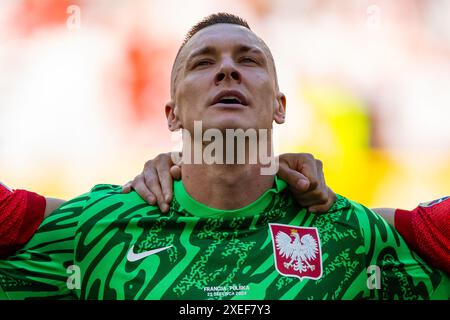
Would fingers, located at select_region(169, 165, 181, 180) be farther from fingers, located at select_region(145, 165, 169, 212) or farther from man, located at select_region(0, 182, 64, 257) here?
man, located at select_region(0, 182, 64, 257)

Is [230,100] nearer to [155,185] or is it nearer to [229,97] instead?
[229,97]

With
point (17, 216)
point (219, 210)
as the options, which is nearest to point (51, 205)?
point (17, 216)

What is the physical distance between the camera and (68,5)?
32.2 ft

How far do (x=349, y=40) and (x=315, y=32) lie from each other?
1.70 feet

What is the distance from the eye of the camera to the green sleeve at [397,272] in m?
3.05

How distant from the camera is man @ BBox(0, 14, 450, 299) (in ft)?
9.79

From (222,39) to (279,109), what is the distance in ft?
1.58

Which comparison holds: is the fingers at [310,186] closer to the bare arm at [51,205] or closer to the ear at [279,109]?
the ear at [279,109]

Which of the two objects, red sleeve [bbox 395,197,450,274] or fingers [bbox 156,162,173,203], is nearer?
red sleeve [bbox 395,197,450,274]

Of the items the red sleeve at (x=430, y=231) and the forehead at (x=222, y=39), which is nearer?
the red sleeve at (x=430, y=231)

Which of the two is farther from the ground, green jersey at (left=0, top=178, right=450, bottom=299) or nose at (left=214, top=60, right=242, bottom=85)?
nose at (left=214, top=60, right=242, bottom=85)

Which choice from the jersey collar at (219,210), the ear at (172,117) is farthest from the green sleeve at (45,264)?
the ear at (172,117)

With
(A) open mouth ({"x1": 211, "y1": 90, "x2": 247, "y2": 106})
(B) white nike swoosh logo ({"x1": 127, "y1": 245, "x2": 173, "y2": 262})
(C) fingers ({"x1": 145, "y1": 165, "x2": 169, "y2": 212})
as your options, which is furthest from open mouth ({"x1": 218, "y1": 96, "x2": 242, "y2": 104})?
(B) white nike swoosh logo ({"x1": 127, "y1": 245, "x2": 173, "y2": 262})

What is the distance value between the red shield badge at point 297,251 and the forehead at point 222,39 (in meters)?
0.91
